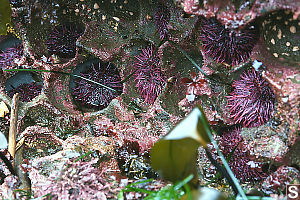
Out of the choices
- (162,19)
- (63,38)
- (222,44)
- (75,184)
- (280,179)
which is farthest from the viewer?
(63,38)

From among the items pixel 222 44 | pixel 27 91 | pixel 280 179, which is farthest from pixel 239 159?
pixel 27 91

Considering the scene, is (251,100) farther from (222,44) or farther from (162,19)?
(162,19)

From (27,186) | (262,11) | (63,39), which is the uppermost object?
(262,11)

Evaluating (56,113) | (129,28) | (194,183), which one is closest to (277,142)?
(194,183)

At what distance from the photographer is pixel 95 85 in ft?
6.80

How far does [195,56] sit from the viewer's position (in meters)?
1.83

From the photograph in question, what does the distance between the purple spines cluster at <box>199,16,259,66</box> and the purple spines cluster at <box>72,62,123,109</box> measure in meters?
0.67

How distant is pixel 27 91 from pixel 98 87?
494mm

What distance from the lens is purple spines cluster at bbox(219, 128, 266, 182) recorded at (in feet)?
5.20

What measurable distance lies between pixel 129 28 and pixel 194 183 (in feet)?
3.47

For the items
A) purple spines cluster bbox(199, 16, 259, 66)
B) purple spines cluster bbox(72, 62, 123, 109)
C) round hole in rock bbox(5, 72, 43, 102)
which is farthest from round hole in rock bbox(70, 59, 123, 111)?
purple spines cluster bbox(199, 16, 259, 66)

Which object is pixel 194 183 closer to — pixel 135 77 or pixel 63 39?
pixel 135 77

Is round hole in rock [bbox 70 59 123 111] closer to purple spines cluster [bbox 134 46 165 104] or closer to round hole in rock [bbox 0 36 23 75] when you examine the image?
purple spines cluster [bbox 134 46 165 104]

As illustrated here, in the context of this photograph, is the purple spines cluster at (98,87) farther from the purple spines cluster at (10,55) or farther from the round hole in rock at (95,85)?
the purple spines cluster at (10,55)
